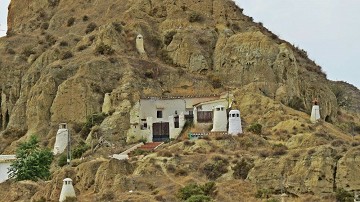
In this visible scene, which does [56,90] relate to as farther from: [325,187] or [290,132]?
[325,187]

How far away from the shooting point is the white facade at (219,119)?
101 meters

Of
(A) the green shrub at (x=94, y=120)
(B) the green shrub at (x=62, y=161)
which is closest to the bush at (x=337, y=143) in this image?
(B) the green shrub at (x=62, y=161)

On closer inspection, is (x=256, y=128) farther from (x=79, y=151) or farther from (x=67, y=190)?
(x=67, y=190)

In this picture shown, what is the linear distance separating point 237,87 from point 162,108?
7324 millimetres

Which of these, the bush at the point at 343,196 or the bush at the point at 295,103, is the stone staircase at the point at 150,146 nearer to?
the bush at the point at 295,103

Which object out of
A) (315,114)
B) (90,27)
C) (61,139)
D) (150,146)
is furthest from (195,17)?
(150,146)

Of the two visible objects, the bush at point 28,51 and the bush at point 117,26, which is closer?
the bush at point 117,26

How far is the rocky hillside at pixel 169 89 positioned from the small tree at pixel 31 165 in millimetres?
1832

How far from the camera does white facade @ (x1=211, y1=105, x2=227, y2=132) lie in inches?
3974

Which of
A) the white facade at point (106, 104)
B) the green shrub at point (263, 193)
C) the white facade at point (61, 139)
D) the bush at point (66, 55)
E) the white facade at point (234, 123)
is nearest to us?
the green shrub at point (263, 193)

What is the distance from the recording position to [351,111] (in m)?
128

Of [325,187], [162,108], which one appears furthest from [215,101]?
[325,187]

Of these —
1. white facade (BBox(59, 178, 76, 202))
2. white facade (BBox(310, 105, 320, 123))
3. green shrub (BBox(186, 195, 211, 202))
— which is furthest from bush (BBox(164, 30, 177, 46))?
green shrub (BBox(186, 195, 211, 202))

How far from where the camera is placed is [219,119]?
3989 inches
